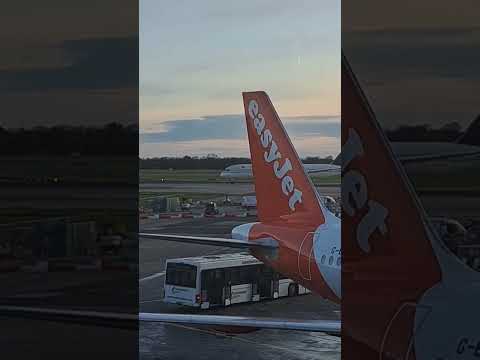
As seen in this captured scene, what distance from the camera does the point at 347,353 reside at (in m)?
1.62

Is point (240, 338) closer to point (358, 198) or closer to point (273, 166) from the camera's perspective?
A: point (273, 166)

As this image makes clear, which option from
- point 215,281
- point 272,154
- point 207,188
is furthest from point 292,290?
point 207,188

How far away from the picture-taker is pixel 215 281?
8.04m

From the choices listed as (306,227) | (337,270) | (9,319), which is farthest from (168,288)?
(9,319)

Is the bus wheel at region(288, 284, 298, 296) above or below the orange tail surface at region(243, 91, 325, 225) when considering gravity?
below

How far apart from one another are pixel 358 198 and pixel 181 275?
21.0ft

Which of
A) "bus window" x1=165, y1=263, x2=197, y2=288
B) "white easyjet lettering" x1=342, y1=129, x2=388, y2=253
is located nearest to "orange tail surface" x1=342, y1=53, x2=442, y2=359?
"white easyjet lettering" x1=342, y1=129, x2=388, y2=253

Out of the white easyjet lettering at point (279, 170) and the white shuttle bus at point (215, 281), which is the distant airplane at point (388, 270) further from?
the white shuttle bus at point (215, 281)

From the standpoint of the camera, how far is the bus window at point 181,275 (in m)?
7.81

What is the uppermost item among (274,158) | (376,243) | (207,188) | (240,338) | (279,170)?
(274,158)

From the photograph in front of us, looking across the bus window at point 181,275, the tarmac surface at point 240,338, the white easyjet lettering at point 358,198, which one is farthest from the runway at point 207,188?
the white easyjet lettering at point 358,198

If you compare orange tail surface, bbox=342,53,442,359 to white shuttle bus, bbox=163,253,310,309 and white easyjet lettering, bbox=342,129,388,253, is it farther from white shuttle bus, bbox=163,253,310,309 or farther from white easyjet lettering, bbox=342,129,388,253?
white shuttle bus, bbox=163,253,310,309

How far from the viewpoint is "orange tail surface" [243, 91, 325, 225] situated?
273 inches

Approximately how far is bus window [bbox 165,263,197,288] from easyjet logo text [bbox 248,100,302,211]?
1492 millimetres
